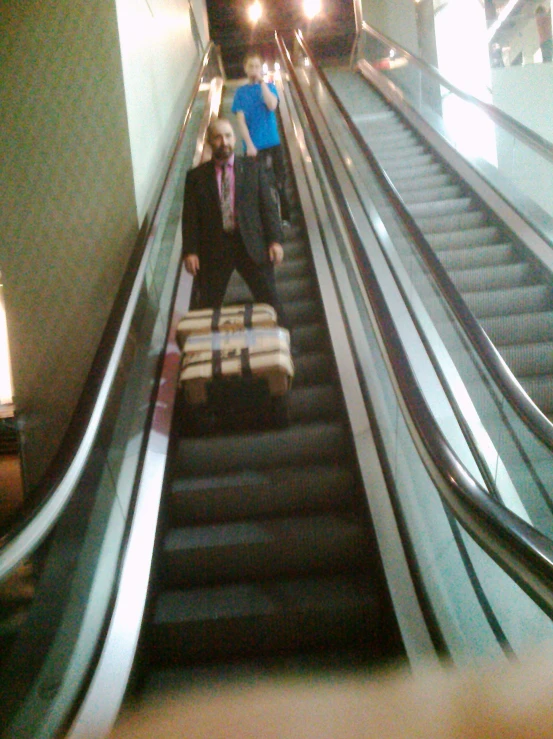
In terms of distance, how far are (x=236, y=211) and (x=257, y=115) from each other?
7.85 ft

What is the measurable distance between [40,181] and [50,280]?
0.66m

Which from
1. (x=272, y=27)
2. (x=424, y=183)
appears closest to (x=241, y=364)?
(x=424, y=183)

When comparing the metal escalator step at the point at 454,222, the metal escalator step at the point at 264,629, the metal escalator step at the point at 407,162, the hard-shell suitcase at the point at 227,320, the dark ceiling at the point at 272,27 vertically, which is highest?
the dark ceiling at the point at 272,27

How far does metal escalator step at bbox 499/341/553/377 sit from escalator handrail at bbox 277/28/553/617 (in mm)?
1048

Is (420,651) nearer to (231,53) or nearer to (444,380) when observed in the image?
(444,380)

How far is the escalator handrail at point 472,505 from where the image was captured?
Answer: 1.26 m

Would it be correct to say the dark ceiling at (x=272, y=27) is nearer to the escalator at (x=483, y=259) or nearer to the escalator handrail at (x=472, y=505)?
the escalator at (x=483, y=259)

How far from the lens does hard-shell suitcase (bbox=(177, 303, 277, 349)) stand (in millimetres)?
3186

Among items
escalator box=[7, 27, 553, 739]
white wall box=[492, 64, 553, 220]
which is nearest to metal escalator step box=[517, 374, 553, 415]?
escalator box=[7, 27, 553, 739]

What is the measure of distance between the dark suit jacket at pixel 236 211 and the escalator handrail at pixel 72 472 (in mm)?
335

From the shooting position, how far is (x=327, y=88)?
667 centimetres

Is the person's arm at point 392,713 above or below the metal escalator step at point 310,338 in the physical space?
below

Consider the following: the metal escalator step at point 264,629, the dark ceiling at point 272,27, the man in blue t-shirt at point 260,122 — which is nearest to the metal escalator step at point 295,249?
the man in blue t-shirt at point 260,122

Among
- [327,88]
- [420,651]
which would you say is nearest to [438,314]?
[420,651]
